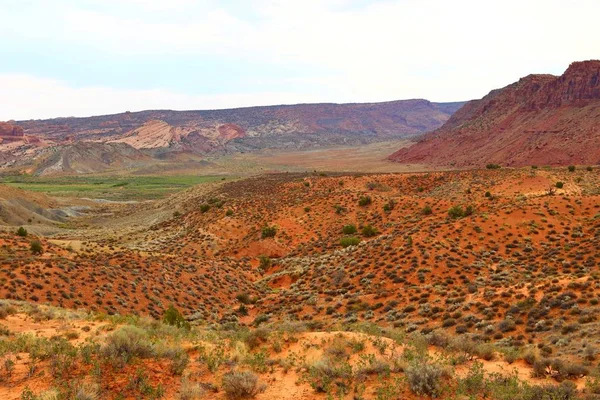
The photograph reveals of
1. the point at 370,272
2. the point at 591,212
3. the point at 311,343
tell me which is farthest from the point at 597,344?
the point at 591,212

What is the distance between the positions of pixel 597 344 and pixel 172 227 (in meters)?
45.5

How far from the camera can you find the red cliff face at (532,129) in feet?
316

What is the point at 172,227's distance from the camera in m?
50.9

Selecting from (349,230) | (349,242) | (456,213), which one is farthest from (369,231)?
(456,213)

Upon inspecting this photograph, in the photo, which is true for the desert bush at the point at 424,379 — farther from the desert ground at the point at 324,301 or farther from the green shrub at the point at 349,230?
the green shrub at the point at 349,230

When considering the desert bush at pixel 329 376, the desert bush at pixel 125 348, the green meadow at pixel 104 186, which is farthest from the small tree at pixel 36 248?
the green meadow at pixel 104 186

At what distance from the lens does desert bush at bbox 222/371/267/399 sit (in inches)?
332

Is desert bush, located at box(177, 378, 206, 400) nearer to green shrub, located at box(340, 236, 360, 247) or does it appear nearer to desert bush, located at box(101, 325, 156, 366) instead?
desert bush, located at box(101, 325, 156, 366)

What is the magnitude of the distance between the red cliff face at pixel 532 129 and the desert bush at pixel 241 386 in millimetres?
97061

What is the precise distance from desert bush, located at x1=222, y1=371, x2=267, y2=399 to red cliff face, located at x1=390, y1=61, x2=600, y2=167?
97.1m

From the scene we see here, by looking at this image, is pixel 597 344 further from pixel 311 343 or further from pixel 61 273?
pixel 61 273

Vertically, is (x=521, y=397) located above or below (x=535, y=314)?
above

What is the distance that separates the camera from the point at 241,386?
8414 millimetres

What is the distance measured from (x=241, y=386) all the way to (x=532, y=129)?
4880 inches
